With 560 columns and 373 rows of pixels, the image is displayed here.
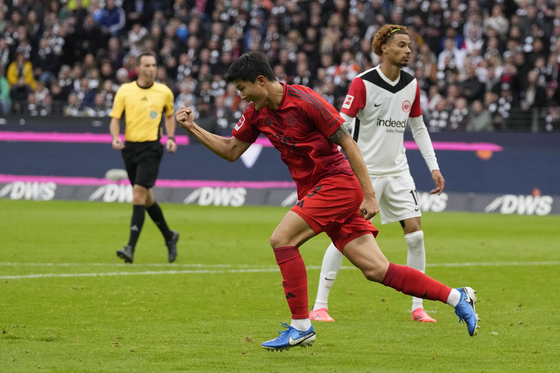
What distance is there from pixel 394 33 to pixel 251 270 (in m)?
3.60

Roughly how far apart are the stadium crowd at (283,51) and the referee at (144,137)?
351 inches

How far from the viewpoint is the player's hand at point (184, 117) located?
18.3 feet

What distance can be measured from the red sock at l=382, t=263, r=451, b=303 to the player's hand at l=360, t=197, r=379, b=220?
1.54 feet

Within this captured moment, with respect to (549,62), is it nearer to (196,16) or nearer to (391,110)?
(196,16)

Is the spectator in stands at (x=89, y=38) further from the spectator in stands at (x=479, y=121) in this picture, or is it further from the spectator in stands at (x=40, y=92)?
the spectator in stands at (x=479, y=121)

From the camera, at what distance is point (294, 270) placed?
17.8ft

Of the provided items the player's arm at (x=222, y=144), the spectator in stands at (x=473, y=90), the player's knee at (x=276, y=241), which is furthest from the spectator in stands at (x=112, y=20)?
the player's knee at (x=276, y=241)

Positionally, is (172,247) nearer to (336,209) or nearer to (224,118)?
(336,209)

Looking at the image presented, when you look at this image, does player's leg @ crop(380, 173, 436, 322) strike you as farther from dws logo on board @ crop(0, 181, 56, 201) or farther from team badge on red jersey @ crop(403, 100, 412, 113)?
dws logo on board @ crop(0, 181, 56, 201)

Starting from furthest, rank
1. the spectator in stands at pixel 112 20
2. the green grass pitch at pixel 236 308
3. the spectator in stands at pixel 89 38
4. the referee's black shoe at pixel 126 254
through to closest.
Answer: the spectator in stands at pixel 112 20
the spectator in stands at pixel 89 38
the referee's black shoe at pixel 126 254
the green grass pitch at pixel 236 308

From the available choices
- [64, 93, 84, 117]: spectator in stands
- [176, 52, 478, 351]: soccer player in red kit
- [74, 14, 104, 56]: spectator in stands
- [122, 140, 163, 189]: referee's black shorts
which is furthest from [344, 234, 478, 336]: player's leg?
[74, 14, 104, 56]: spectator in stands

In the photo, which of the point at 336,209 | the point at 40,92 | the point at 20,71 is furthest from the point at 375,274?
the point at 20,71

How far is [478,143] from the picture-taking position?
17812 mm

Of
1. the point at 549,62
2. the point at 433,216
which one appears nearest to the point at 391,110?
the point at 433,216
